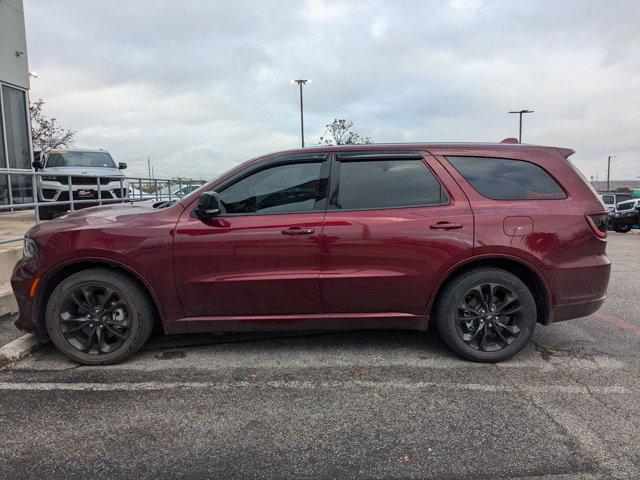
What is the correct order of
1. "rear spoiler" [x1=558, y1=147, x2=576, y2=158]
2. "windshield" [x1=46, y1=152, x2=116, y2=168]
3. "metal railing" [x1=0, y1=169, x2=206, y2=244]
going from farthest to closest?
1. "windshield" [x1=46, y1=152, x2=116, y2=168]
2. "metal railing" [x1=0, y1=169, x2=206, y2=244]
3. "rear spoiler" [x1=558, y1=147, x2=576, y2=158]

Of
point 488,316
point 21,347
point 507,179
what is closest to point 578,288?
point 488,316

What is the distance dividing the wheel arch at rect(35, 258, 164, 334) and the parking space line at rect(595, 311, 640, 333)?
4499mm

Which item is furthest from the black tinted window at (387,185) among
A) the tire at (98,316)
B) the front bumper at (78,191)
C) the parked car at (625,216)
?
the parked car at (625,216)

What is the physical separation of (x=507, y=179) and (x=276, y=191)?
190cm

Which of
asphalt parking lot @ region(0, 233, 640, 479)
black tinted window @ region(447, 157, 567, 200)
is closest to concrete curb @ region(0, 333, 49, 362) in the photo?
asphalt parking lot @ region(0, 233, 640, 479)

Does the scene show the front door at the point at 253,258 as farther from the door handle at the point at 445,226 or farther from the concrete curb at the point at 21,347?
the concrete curb at the point at 21,347

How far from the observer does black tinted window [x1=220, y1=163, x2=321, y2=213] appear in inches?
141

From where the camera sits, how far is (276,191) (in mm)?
3639

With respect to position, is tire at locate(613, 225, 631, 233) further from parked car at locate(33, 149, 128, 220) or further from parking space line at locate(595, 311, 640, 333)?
parked car at locate(33, 149, 128, 220)

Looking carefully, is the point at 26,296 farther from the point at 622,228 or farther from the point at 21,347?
the point at 622,228

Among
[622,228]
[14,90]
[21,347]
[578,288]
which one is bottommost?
[622,228]

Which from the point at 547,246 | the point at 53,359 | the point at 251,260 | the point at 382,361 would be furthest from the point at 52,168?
the point at 547,246

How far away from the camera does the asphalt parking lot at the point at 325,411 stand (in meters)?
2.38

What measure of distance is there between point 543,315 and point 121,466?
3.24 meters
